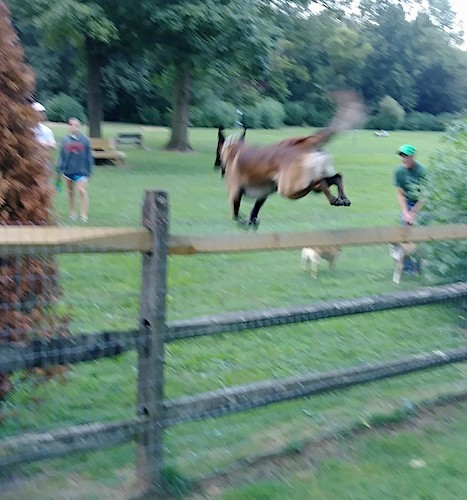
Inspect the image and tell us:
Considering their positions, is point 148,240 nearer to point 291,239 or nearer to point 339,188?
point 291,239

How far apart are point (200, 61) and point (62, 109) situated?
2298 centimetres

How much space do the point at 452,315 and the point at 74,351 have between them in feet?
14.9

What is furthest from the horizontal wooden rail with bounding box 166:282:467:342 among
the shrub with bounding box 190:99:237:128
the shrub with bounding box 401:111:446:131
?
the shrub with bounding box 401:111:446:131

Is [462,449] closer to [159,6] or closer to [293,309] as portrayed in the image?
[293,309]

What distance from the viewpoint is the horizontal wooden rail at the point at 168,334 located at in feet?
10.6

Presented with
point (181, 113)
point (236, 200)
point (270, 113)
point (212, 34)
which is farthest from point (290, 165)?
point (270, 113)

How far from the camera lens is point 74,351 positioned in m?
3.34

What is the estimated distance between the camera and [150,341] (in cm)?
354

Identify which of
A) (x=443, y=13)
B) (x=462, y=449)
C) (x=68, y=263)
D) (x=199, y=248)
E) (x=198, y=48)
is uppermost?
(x=443, y=13)

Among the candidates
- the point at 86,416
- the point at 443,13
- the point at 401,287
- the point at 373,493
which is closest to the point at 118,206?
the point at 401,287

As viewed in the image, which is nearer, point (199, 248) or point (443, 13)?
point (199, 248)

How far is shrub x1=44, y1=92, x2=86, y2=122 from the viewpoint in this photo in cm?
4394

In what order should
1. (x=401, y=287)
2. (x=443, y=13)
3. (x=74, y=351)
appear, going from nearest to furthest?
(x=74, y=351)
(x=401, y=287)
(x=443, y=13)

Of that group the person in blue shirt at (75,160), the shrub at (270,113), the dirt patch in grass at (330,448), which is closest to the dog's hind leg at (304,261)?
the person in blue shirt at (75,160)
